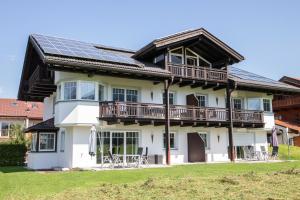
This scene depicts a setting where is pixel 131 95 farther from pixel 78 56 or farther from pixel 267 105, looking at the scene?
pixel 267 105

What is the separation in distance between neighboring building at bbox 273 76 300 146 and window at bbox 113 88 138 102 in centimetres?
2252

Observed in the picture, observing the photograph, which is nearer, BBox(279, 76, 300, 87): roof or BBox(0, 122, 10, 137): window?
BBox(0, 122, 10, 137): window

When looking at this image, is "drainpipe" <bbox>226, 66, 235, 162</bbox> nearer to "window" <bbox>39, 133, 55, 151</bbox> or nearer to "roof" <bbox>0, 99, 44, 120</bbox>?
"window" <bbox>39, 133, 55, 151</bbox>

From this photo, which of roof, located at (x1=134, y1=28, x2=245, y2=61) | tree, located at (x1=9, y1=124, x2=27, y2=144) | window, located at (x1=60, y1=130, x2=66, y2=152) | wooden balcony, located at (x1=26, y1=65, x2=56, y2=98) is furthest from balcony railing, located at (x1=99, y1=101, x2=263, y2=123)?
tree, located at (x1=9, y1=124, x2=27, y2=144)

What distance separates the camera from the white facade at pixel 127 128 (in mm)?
19500

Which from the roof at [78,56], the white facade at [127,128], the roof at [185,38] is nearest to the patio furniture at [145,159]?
the white facade at [127,128]

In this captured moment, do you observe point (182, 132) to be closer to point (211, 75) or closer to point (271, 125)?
point (211, 75)

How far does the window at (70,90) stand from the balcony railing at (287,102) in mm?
31377

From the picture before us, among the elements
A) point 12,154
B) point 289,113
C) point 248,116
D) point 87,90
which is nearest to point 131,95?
point 87,90

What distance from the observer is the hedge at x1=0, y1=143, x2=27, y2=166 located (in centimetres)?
2491

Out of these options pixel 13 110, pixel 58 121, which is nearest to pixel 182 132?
pixel 58 121

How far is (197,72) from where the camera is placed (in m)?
23.5

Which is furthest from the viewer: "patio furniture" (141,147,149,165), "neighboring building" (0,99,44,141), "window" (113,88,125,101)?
"neighboring building" (0,99,44,141)

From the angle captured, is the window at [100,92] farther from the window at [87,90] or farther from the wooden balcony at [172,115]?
the wooden balcony at [172,115]
